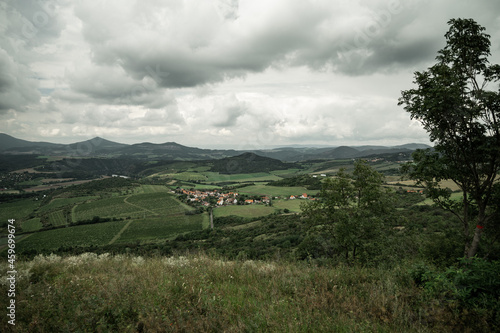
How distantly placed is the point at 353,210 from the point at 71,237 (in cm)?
7763

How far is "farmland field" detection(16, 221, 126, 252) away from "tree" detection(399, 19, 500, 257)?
70231 mm

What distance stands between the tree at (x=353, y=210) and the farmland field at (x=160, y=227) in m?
56.9

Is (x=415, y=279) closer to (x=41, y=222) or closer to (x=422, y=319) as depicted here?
(x=422, y=319)

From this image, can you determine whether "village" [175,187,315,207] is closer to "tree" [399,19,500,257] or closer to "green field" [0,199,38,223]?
"green field" [0,199,38,223]

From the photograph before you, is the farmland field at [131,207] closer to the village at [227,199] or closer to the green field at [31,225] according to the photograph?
the village at [227,199]

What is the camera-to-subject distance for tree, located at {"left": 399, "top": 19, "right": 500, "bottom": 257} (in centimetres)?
745

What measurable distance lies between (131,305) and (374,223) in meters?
12.8

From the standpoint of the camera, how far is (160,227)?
69312 millimetres

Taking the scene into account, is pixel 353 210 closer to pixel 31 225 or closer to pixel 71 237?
pixel 71 237

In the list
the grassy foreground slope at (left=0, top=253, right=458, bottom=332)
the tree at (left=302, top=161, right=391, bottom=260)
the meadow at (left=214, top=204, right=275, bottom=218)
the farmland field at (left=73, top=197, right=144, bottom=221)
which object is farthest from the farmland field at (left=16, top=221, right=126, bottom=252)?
the grassy foreground slope at (left=0, top=253, right=458, bottom=332)

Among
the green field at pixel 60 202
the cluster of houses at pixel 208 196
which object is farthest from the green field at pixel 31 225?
the cluster of houses at pixel 208 196

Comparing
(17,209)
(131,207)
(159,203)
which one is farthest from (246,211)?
(17,209)

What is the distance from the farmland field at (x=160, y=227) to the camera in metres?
60.8

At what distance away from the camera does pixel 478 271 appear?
14.4ft
